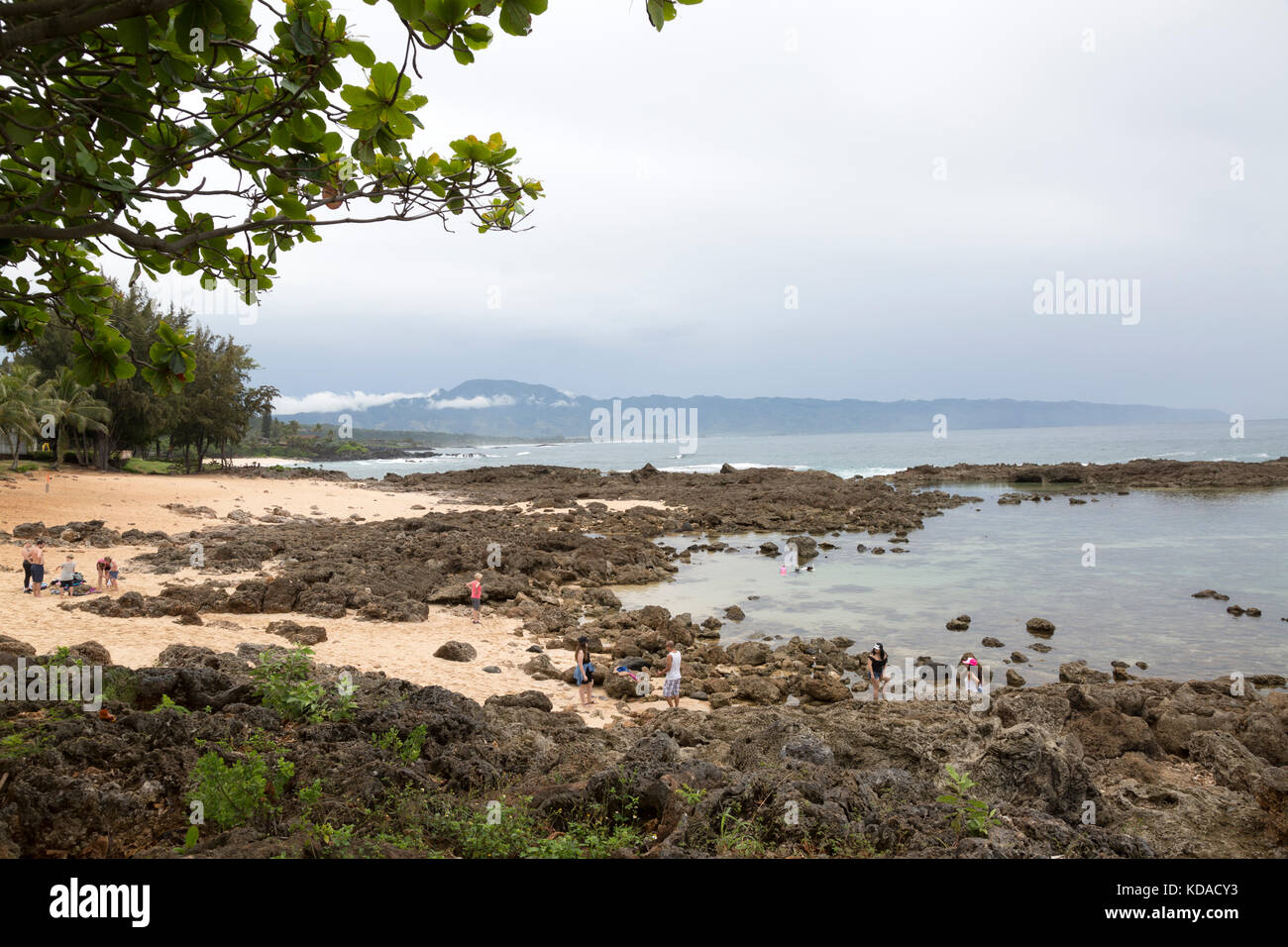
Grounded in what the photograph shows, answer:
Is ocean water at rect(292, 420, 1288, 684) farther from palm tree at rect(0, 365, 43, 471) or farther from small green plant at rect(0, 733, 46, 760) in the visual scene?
palm tree at rect(0, 365, 43, 471)

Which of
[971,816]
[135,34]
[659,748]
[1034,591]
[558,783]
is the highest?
[135,34]

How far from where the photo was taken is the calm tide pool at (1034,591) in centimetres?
1513

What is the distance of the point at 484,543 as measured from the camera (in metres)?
22.9

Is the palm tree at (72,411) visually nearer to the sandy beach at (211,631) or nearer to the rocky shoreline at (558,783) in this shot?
the sandy beach at (211,631)

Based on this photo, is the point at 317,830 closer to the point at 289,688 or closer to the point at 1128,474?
the point at 289,688

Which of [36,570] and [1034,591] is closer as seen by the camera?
[36,570]

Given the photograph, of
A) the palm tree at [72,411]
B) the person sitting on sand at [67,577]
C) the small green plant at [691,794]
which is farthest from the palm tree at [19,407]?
the small green plant at [691,794]

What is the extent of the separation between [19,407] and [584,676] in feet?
113

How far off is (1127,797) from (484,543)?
18672 millimetres

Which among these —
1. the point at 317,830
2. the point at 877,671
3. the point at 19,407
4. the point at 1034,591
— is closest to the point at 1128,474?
the point at 1034,591

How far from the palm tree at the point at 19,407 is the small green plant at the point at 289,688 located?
34.5 metres

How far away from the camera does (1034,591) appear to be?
68.2 feet

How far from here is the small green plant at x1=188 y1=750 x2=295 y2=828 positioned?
14.5ft
